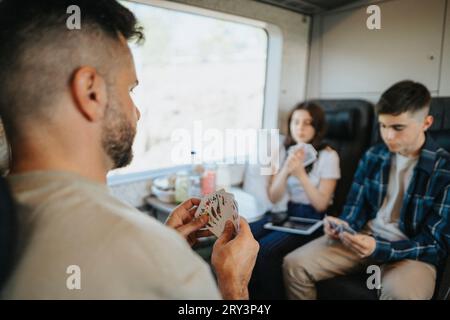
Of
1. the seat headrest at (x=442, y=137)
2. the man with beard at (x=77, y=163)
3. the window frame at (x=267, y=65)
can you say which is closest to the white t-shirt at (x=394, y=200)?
the seat headrest at (x=442, y=137)

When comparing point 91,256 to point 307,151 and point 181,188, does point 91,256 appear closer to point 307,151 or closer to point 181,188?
point 181,188

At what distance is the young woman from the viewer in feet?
5.56

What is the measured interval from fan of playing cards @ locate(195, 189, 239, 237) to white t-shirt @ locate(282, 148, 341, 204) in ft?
3.74

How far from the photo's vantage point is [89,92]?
634 mm

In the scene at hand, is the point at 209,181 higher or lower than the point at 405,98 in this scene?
lower

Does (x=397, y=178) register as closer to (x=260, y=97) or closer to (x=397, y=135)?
(x=397, y=135)

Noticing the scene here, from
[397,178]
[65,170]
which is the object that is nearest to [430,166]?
[397,178]

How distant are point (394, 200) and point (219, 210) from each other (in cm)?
119

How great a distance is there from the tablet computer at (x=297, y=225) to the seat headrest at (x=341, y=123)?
0.76 metres

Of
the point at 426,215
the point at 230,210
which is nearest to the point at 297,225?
the point at 426,215

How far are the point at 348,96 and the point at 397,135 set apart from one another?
1.85 ft

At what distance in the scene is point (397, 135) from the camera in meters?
1.62

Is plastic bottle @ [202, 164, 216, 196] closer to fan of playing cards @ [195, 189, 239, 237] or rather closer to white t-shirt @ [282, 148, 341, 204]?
white t-shirt @ [282, 148, 341, 204]

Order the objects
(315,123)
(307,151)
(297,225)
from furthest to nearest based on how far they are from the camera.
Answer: (315,123), (307,151), (297,225)
